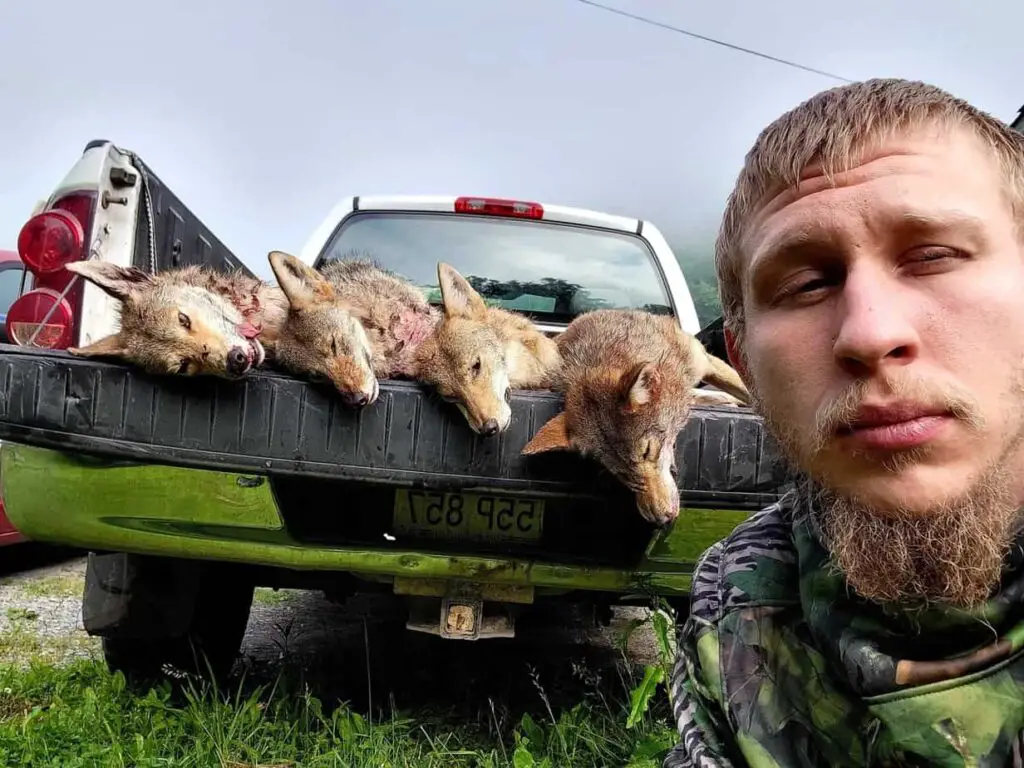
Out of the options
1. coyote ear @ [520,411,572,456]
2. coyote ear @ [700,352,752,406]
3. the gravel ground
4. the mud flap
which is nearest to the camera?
coyote ear @ [520,411,572,456]

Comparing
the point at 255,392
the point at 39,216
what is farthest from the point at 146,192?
the point at 255,392

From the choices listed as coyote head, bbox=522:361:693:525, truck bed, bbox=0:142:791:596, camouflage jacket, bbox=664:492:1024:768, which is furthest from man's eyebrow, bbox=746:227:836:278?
coyote head, bbox=522:361:693:525

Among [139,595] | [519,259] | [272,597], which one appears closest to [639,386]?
[139,595]

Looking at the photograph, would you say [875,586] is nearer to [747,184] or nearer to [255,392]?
[747,184]

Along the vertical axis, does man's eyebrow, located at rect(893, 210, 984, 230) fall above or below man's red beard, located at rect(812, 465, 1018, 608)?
above

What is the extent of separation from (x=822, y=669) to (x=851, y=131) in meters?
1.09

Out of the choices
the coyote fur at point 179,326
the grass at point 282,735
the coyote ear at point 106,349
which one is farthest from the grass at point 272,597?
the coyote ear at point 106,349

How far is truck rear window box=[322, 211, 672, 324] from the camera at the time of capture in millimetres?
5246

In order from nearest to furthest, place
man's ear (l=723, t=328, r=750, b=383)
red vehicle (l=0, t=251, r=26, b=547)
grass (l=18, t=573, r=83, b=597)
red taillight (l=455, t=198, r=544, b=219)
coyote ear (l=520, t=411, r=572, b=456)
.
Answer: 1. man's ear (l=723, t=328, r=750, b=383)
2. coyote ear (l=520, t=411, r=572, b=456)
3. red taillight (l=455, t=198, r=544, b=219)
4. red vehicle (l=0, t=251, r=26, b=547)
5. grass (l=18, t=573, r=83, b=597)

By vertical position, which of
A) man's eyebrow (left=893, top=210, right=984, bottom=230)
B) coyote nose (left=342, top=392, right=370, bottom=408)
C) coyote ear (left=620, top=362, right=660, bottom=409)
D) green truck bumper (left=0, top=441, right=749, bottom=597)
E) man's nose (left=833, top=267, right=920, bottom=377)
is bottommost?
green truck bumper (left=0, top=441, right=749, bottom=597)

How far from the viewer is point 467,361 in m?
3.05

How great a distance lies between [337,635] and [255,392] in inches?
118

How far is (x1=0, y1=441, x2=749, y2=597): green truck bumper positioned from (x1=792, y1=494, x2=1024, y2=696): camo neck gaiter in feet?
3.87

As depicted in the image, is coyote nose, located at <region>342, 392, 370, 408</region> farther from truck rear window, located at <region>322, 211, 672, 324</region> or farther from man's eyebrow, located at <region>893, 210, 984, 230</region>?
truck rear window, located at <region>322, 211, 672, 324</region>
